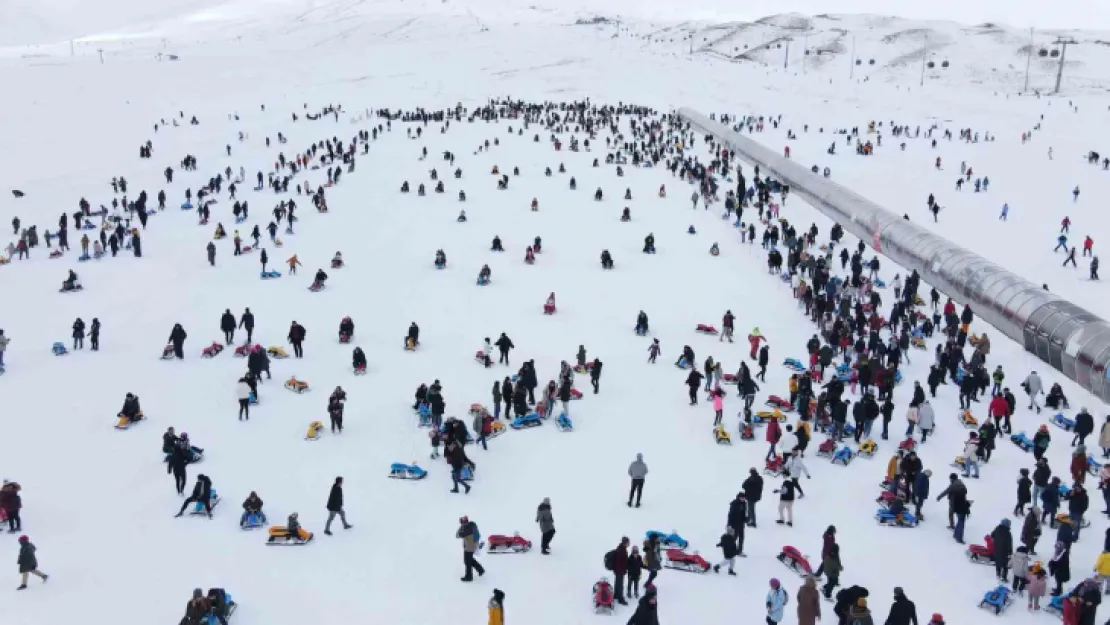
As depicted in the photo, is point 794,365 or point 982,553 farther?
point 794,365

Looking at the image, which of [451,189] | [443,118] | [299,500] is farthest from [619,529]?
[443,118]

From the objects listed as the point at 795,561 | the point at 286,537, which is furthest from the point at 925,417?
the point at 286,537

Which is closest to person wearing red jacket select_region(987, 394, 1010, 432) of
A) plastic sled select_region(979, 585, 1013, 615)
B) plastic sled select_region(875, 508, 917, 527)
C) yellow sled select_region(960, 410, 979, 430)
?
yellow sled select_region(960, 410, 979, 430)

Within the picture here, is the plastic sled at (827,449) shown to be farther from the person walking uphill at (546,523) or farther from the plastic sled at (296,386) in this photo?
the plastic sled at (296,386)

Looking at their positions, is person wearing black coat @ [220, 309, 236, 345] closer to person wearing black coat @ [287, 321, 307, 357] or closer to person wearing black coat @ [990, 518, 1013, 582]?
person wearing black coat @ [287, 321, 307, 357]

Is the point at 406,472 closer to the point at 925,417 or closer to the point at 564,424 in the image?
the point at 564,424

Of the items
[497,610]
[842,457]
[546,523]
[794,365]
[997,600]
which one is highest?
[497,610]

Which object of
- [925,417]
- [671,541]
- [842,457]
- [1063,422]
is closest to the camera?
[671,541]
